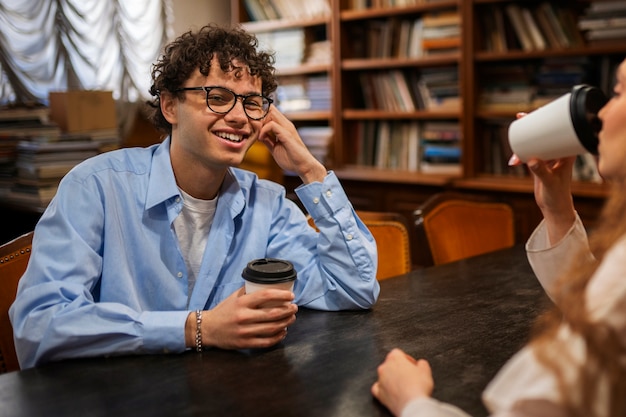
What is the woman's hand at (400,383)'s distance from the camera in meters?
1.02

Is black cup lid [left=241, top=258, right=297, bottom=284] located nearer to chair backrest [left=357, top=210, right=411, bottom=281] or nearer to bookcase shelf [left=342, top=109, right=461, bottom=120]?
chair backrest [left=357, top=210, right=411, bottom=281]

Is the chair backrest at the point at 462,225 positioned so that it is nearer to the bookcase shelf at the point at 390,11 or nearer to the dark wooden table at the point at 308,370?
the dark wooden table at the point at 308,370

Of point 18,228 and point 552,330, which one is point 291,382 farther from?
point 18,228

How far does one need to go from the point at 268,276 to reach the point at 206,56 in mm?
623

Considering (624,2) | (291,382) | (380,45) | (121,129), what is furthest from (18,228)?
(624,2)

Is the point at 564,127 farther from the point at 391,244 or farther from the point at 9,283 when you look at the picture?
the point at 9,283

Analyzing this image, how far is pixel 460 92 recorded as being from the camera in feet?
12.7

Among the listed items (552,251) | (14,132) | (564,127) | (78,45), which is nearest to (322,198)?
(552,251)

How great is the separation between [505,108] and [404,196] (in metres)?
0.77

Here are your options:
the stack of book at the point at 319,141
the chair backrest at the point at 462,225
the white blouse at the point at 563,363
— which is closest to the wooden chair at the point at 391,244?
the chair backrest at the point at 462,225

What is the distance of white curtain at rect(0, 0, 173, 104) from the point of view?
155 inches

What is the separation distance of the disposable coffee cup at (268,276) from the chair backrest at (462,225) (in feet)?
3.82

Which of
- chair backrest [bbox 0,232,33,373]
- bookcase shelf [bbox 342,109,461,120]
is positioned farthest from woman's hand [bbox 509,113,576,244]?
bookcase shelf [bbox 342,109,461,120]

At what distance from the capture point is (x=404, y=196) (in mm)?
4117
